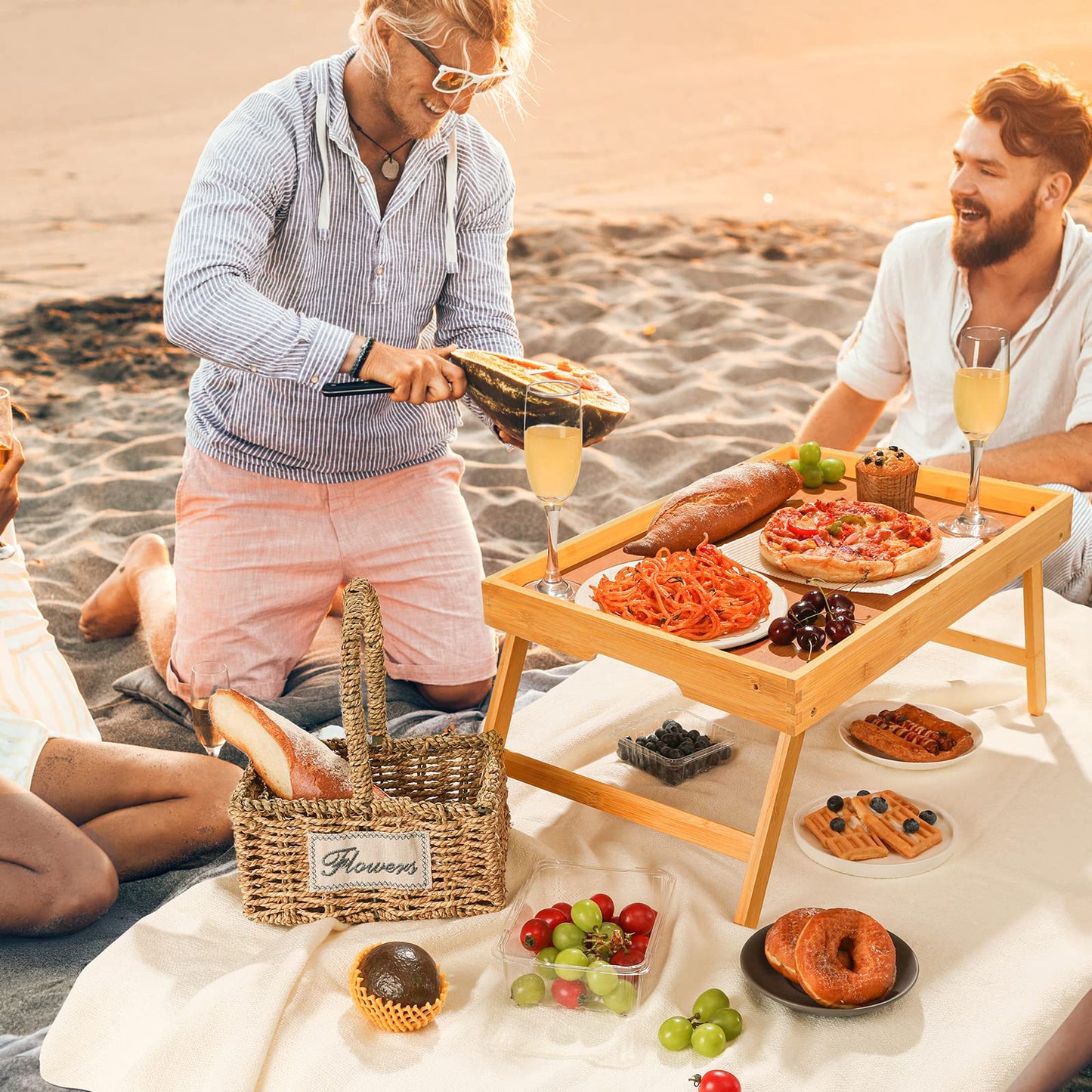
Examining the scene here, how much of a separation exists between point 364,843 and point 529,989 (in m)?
0.36

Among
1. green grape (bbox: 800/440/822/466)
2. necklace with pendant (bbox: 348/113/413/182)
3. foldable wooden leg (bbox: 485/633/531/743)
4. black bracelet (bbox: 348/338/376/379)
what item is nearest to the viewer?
foldable wooden leg (bbox: 485/633/531/743)

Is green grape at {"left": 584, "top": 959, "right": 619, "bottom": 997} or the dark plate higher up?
green grape at {"left": 584, "top": 959, "right": 619, "bottom": 997}

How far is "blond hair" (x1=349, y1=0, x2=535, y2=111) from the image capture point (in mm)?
2646

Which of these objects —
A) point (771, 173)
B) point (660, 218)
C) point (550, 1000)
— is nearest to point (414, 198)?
point (550, 1000)

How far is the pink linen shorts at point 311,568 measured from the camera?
3090mm

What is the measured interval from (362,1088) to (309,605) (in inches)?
63.4

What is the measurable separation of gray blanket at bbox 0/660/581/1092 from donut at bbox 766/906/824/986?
106cm

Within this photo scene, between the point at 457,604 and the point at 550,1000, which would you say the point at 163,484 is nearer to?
the point at 457,604

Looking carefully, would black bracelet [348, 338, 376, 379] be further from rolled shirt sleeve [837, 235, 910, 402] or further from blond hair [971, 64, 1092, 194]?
blond hair [971, 64, 1092, 194]

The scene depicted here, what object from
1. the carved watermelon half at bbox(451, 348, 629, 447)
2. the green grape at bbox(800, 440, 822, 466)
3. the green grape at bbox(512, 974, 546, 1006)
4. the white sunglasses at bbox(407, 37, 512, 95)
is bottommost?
the green grape at bbox(512, 974, 546, 1006)

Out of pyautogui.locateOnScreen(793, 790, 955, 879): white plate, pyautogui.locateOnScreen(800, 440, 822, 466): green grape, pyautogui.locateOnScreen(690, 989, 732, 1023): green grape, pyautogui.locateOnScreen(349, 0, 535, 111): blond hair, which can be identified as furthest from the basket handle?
pyautogui.locateOnScreen(349, 0, 535, 111): blond hair

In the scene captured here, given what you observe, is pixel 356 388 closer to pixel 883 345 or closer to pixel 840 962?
pixel 840 962

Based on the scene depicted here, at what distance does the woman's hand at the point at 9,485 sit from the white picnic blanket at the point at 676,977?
90 cm

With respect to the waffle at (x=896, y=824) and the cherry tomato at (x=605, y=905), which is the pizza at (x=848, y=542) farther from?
the cherry tomato at (x=605, y=905)
